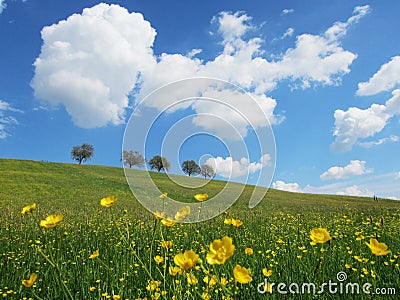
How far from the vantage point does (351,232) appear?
7.02 m

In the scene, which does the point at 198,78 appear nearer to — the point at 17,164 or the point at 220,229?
the point at 220,229

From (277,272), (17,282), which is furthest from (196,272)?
(17,282)

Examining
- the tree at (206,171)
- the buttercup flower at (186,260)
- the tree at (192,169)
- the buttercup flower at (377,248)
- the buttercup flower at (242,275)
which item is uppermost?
the tree at (192,169)

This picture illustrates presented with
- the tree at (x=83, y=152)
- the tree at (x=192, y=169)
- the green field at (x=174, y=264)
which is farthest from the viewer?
the tree at (x=83, y=152)

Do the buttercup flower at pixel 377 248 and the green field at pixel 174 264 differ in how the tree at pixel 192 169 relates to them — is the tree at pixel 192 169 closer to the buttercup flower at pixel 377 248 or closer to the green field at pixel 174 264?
the green field at pixel 174 264

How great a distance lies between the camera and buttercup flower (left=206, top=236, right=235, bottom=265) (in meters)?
1.64

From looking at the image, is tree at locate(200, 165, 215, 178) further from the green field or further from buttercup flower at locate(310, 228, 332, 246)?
buttercup flower at locate(310, 228, 332, 246)

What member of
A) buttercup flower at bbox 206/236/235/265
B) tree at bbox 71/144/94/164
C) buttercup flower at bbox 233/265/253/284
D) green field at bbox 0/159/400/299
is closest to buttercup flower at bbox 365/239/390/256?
green field at bbox 0/159/400/299

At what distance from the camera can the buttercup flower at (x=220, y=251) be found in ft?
5.37

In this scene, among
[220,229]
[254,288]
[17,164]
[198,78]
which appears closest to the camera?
[254,288]

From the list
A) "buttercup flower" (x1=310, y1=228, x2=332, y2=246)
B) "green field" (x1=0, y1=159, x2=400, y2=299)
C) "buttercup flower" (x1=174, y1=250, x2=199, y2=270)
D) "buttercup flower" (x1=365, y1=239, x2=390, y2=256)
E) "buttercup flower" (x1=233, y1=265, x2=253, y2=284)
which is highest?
"buttercup flower" (x1=310, y1=228, x2=332, y2=246)

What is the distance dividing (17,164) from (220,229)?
Result: 39929 mm

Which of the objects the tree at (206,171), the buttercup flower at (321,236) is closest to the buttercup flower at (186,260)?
the buttercup flower at (321,236)

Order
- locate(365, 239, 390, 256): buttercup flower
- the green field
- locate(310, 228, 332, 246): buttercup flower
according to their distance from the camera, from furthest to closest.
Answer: the green field, locate(365, 239, 390, 256): buttercup flower, locate(310, 228, 332, 246): buttercup flower
